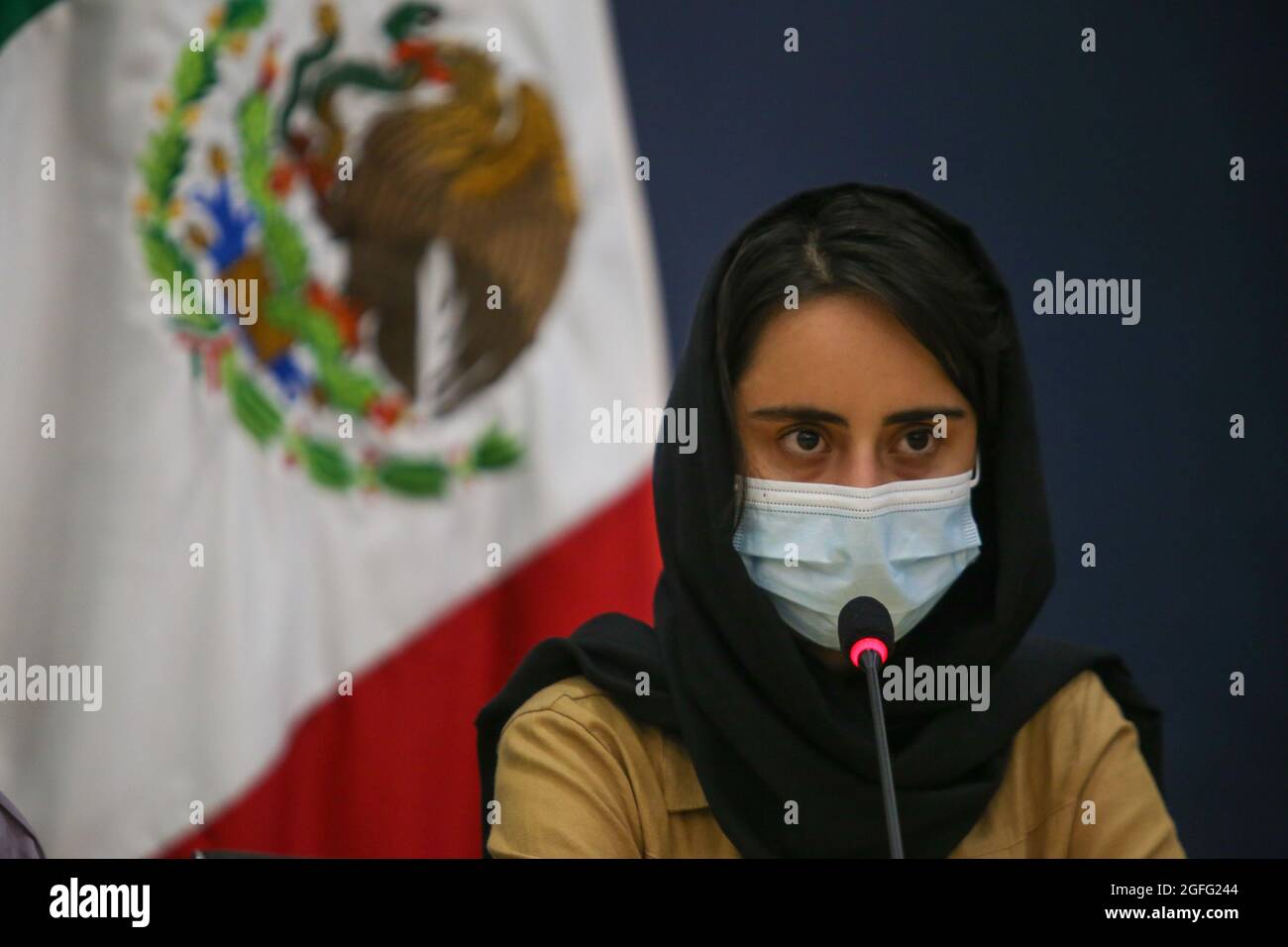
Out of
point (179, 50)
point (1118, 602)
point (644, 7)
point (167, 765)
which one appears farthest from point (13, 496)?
point (1118, 602)

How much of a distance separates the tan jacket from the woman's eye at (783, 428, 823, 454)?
362 millimetres

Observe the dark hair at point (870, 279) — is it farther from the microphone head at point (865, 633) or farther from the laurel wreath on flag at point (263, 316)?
the laurel wreath on flag at point (263, 316)

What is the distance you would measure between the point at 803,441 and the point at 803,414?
0.16 ft

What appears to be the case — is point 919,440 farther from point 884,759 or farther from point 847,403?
point 884,759

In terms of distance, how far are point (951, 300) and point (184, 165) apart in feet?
4.44

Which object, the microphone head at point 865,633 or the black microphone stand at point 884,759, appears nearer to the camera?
the black microphone stand at point 884,759

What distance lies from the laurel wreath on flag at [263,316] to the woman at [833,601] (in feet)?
2.48

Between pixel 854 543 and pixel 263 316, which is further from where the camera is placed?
pixel 263 316

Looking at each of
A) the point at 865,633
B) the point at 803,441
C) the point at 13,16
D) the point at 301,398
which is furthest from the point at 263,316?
the point at 865,633

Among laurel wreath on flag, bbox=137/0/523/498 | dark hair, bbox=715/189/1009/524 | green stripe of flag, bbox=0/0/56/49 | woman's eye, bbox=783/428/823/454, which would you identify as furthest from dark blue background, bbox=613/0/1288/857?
green stripe of flag, bbox=0/0/56/49

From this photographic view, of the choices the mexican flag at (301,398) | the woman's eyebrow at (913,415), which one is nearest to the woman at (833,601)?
the woman's eyebrow at (913,415)

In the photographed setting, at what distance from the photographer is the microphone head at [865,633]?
1.25 m

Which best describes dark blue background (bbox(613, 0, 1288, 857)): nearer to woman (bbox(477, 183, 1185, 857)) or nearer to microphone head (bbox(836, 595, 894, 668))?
woman (bbox(477, 183, 1185, 857))

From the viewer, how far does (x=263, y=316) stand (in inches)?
89.0
